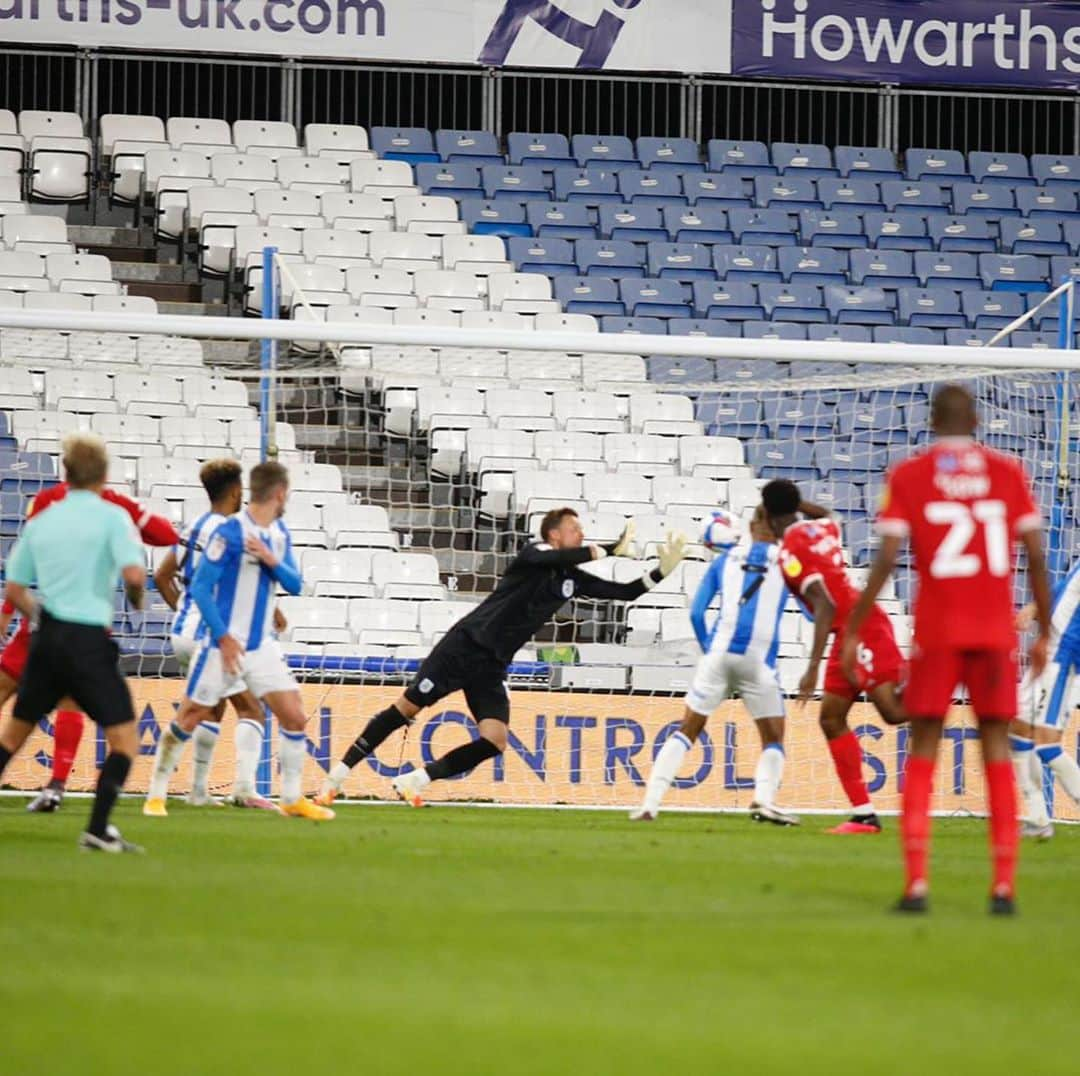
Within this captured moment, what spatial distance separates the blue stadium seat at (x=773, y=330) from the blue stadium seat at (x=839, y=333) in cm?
15

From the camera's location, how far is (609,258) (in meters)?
23.0

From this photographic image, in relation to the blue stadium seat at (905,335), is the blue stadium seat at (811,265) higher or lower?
higher

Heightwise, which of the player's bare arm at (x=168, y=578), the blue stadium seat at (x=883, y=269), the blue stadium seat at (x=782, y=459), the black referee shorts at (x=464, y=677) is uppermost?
the blue stadium seat at (x=883, y=269)

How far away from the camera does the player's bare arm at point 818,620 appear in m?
11.2

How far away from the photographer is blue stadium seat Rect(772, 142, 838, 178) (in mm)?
24984

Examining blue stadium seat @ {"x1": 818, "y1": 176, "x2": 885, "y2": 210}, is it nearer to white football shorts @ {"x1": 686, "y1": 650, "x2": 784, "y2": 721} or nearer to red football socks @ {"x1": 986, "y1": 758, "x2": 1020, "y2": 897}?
white football shorts @ {"x1": 686, "y1": 650, "x2": 784, "y2": 721}

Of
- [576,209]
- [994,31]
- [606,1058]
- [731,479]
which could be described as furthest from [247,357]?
[606,1058]

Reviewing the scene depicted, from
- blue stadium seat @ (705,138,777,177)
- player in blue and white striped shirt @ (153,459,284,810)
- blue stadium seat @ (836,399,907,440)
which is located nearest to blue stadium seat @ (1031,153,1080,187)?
blue stadium seat @ (705,138,777,177)

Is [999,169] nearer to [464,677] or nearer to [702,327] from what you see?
[702,327]

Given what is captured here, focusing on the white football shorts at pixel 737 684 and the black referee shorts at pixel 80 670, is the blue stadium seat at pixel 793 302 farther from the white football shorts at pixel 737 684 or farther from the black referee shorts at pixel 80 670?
the black referee shorts at pixel 80 670

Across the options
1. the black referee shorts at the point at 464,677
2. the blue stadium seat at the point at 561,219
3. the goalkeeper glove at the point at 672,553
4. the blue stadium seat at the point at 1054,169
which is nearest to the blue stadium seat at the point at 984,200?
the blue stadium seat at the point at 1054,169

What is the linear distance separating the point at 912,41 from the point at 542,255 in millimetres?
6164

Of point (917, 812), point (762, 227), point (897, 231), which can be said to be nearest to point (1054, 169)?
point (897, 231)

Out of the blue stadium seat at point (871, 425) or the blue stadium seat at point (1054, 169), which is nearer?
the blue stadium seat at point (871, 425)
